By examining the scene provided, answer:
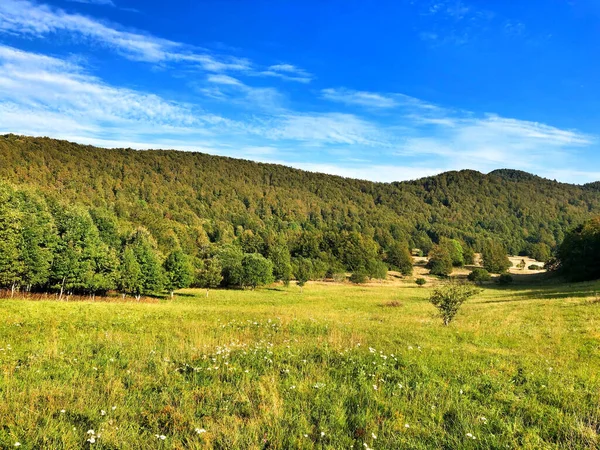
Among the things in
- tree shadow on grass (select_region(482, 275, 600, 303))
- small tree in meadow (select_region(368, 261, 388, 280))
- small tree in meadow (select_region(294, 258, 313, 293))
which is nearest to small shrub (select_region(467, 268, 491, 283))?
small tree in meadow (select_region(368, 261, 388, 280))

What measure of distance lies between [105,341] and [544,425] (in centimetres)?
1162

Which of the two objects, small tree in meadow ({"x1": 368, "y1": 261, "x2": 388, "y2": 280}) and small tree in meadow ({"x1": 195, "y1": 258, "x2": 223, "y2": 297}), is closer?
small tree in meadow ({"x1": 195, "y1": 258, "x2": 223, "y2": 297})

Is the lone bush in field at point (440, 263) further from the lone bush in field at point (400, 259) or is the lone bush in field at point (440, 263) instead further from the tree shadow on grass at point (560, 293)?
the tree shadow on grass at point (560, 293)

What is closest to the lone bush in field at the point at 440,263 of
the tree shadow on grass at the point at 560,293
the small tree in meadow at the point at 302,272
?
the small tree in meadow at the point at 302,272

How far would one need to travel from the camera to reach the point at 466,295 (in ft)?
69.8

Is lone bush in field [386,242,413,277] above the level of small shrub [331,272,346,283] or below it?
above

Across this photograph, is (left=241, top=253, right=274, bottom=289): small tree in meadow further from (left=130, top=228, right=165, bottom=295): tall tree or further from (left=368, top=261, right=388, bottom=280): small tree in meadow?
(left=368, top=261, right=388, bottom=280): small tree in meadow

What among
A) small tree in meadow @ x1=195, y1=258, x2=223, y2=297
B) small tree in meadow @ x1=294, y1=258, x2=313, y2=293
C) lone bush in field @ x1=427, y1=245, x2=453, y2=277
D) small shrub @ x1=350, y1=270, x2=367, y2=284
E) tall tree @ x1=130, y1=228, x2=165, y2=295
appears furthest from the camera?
lone bush in field @ x1=427, y1=245, x2=453, y2=277

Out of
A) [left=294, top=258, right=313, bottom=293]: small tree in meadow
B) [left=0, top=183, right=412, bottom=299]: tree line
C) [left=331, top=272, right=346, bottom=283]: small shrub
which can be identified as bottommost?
[left=331, top=272, right=346, bottom=283]: small shrub

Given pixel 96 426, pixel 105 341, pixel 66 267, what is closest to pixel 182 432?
pixel 96 426

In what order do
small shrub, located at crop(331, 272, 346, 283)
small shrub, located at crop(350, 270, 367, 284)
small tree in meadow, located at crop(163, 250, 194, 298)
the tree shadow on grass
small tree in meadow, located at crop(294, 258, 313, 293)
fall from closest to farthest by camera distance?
the tree shadow on grass < small tree in meadow, located at crop(163, 250, 194, 298) < small tree in meadow, located at crop(294, 258, 313, 293) < small shrub, located at crop(350, 270, 367, 284) < small shrub, located at crop(331, 272, 346, 283)

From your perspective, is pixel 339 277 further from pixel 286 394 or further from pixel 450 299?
pixel 286 394

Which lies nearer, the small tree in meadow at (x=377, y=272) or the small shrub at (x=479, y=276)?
the small shrub at (x=479, y=276)

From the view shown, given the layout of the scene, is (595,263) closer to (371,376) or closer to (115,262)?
(371,376)
